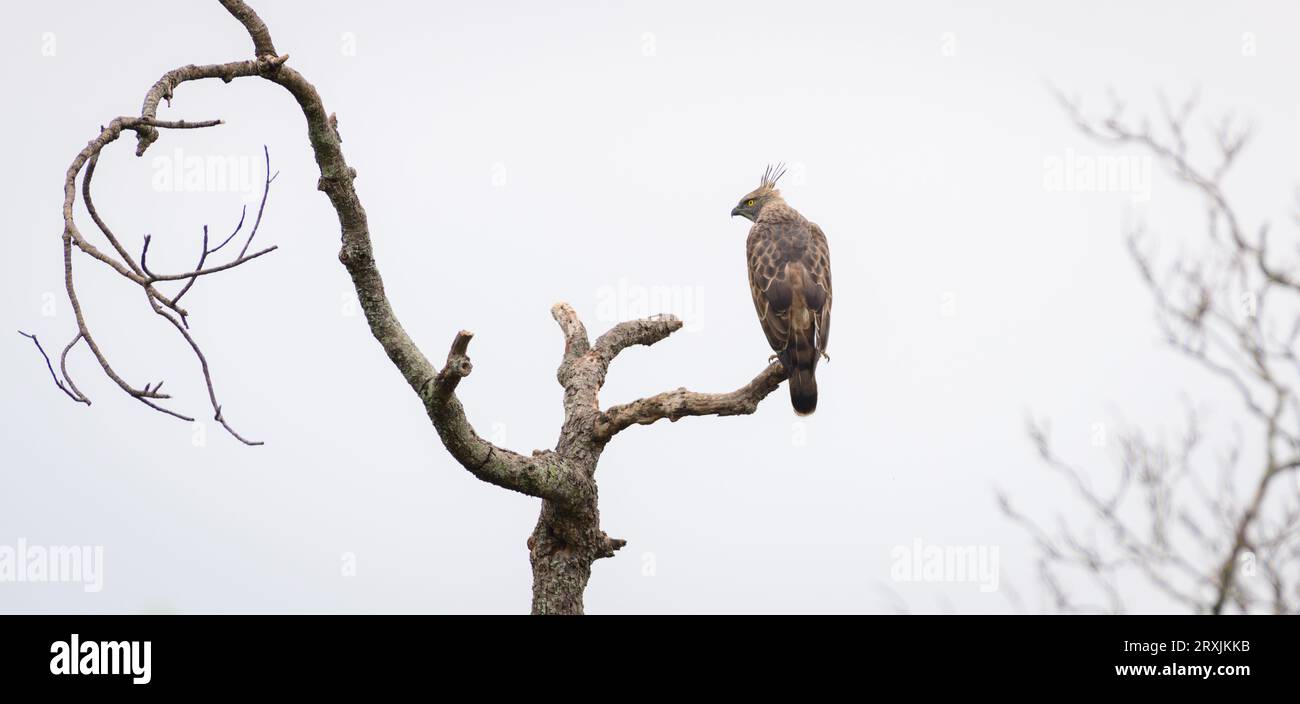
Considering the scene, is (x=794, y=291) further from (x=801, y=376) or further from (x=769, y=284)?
(x=801, y=376)

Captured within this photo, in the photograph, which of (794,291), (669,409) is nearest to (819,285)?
(794,291)

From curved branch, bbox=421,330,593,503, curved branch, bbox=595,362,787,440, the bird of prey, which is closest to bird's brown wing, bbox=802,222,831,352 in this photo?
the bird of prey

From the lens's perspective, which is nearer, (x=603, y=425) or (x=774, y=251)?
(x=603, y=425)

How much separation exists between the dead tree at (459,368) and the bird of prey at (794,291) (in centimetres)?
18

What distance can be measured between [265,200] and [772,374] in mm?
3298

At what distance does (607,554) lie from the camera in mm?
5918

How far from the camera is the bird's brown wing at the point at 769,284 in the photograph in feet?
21.8

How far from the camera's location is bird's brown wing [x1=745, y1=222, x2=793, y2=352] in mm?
6648

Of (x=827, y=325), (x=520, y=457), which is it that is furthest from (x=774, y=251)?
(x=520, y=457)

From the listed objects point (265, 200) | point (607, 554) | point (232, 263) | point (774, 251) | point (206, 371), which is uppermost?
point (774, 251)

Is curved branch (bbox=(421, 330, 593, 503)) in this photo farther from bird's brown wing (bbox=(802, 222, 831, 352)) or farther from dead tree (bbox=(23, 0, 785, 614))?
bird's brown wing (bbox=(802, 222, 831, 352))

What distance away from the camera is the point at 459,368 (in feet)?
15.4
